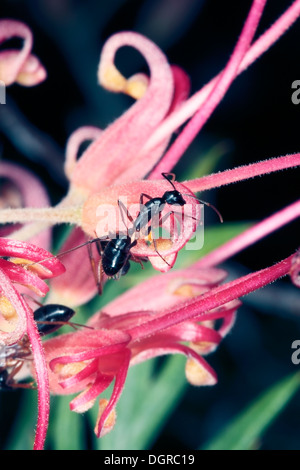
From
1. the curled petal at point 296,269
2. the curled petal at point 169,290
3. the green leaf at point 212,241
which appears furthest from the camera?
the green leaf at point 212,241

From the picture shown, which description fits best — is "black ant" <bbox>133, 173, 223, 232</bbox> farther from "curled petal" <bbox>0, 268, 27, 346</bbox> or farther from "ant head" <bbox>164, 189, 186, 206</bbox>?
"curled petal" <bbox>0, 268, 27, 346</bbox>

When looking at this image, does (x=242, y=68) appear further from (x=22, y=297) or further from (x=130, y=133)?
(x=22, y=297)

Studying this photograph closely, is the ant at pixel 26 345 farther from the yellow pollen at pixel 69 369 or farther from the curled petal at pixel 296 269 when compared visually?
the curled petal at pixel 296 269

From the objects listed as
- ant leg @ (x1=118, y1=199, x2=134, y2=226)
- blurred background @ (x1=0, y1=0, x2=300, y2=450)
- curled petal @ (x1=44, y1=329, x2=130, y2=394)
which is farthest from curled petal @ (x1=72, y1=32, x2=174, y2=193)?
→ blurred background @ (x1=0, y1=0, x2=300, y2=450)

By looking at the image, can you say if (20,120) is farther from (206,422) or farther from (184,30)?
(206,422)

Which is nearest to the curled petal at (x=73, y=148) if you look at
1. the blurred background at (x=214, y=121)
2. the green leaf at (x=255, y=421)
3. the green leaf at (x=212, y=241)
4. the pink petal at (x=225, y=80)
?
the pink petal at (x=225, y=80)
